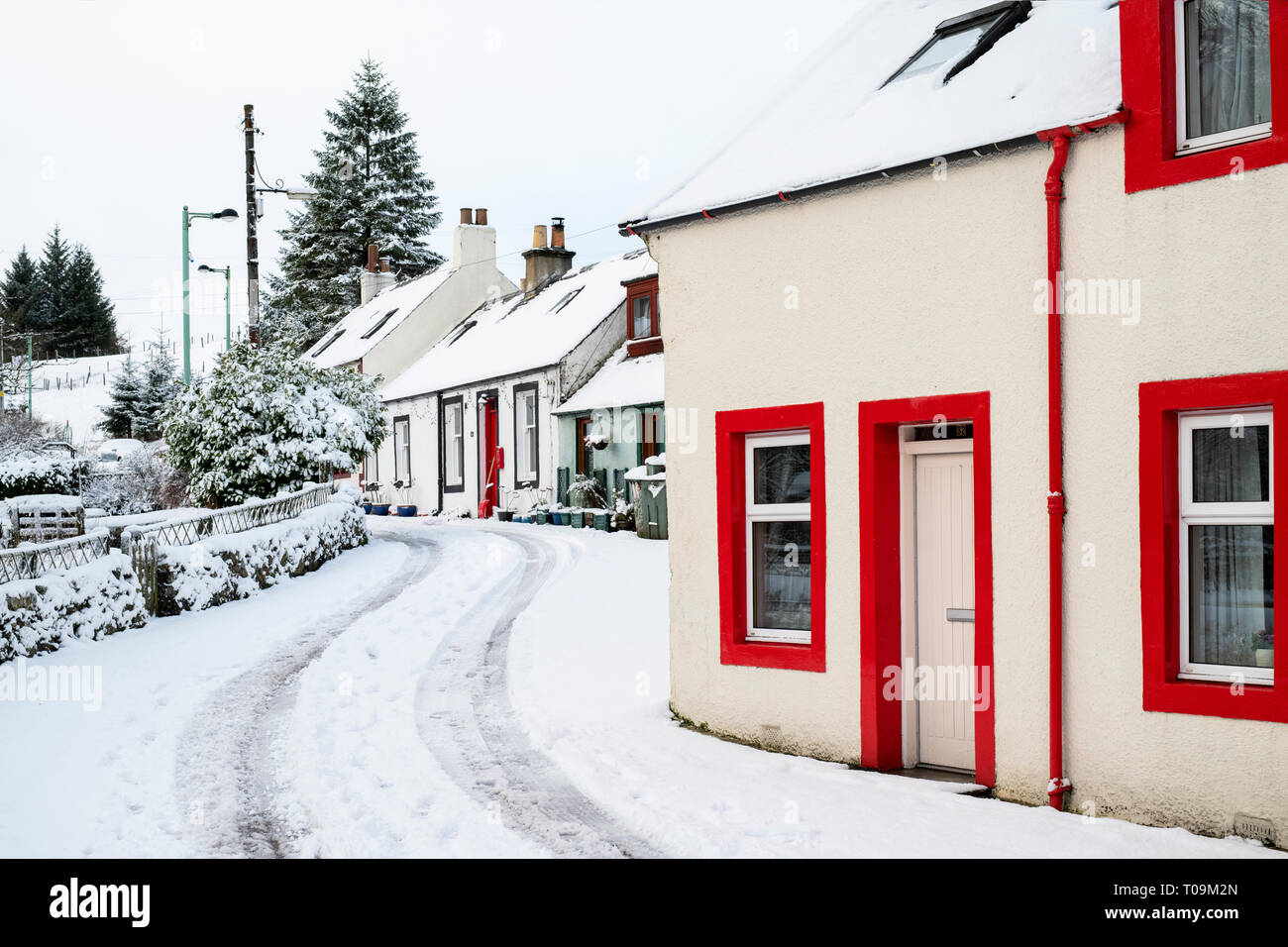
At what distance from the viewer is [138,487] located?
25406 mm

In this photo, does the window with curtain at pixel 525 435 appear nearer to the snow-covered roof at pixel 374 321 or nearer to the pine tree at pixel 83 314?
the snow-covered roof at pixel 374 321

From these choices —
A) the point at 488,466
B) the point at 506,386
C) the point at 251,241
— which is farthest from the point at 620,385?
the point at 251,241

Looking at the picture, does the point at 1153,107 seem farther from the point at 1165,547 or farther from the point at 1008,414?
the point at 1165,547

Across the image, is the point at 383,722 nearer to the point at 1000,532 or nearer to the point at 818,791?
the point at 818,791

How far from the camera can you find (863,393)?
26.2ft

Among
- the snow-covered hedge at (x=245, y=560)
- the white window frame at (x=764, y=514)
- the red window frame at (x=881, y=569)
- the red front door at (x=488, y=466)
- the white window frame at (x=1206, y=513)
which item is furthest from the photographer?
the red front door at (x=488, y=466)

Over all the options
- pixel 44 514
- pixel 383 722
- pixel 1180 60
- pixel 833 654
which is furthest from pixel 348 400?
pixel 1180 60

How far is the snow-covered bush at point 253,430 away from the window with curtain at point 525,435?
22.7ft

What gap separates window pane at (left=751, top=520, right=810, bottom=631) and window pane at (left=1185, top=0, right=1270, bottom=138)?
3.72 meters

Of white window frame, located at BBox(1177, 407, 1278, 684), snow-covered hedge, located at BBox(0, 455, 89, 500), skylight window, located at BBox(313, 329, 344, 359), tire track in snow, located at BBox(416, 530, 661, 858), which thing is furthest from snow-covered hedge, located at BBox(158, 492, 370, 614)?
skylight window, located at BBox(313, 329, 344, 359)

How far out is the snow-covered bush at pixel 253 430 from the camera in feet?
66.1

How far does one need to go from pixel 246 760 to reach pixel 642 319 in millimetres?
19146

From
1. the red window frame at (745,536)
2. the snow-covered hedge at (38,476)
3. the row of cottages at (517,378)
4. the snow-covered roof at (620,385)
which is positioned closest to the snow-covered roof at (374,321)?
the row of cottages at (517,378)
